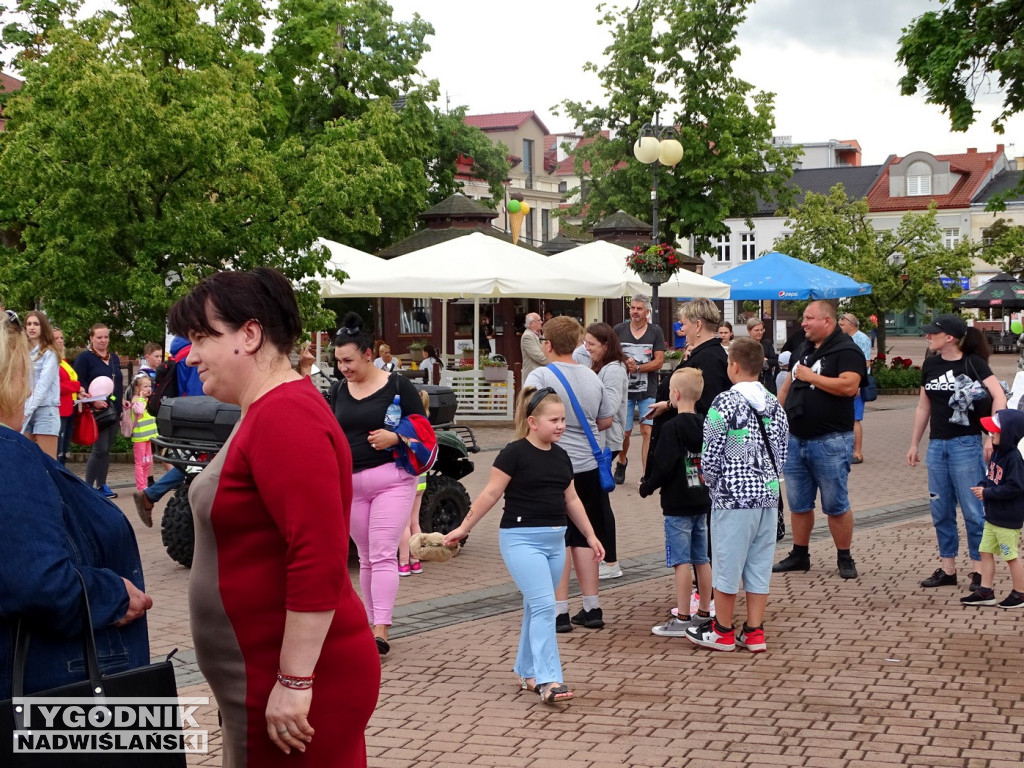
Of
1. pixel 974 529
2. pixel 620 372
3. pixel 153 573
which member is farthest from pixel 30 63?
pixel 974 529

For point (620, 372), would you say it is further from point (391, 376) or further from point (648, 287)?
point (648, 287)

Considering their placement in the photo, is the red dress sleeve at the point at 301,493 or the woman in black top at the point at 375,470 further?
the woman in black top at the point at 375,470

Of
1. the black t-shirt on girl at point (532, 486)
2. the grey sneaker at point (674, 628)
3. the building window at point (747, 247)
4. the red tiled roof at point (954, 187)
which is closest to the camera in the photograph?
the black t-shirt on girl at point (532, 486)

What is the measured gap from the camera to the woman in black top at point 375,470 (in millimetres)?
6625

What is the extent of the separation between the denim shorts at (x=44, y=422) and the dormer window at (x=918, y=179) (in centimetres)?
6967

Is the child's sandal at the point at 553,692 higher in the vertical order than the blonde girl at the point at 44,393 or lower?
lower

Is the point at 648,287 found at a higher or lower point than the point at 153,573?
higher

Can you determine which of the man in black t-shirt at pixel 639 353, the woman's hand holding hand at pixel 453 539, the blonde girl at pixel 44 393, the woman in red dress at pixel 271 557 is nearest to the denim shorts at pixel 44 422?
the blonde girl at pixel 44 393

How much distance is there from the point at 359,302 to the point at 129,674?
103ft

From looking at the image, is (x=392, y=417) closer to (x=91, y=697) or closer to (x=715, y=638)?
(x=715, y=638)

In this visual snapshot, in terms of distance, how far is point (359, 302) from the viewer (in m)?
33.8

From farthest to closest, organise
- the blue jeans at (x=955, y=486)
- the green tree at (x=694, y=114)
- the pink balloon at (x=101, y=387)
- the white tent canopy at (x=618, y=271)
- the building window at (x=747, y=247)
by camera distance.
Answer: the building window at (x=747, y=247), the green tree at (x=694, y=114), the white tent canopy at (x=618, y=271), the pink balloon at (x=101, y=387), the blue jeans at (x=955, y=486)

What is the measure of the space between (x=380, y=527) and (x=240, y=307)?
3880 mm

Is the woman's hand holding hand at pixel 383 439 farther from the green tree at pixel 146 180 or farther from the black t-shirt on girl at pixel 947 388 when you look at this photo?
the green tree at pixel 146 180
